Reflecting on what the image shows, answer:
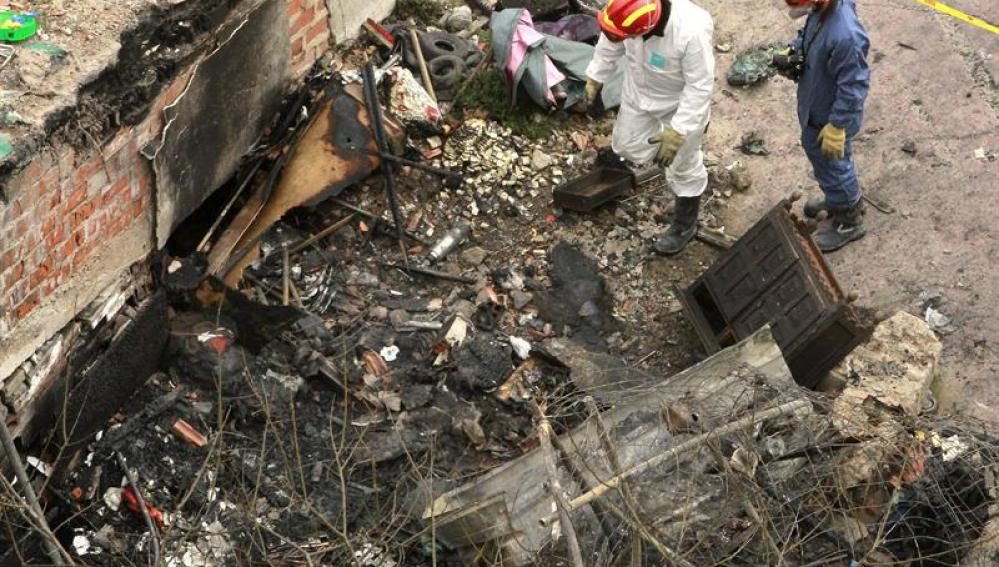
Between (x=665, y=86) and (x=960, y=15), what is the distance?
3069mm

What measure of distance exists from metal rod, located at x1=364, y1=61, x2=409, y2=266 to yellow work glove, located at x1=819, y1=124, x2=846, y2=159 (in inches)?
102

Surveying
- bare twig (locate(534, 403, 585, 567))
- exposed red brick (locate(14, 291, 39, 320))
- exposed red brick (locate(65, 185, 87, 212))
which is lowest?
bare twig (locate(534, 403, 585, 567))

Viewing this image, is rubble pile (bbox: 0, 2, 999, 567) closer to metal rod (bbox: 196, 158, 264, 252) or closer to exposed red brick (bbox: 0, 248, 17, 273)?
metal rod (bbox: 196, 158, 264, 252)

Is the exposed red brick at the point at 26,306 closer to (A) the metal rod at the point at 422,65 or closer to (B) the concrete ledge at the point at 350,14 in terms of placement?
(B) the concrete ledge at the point at 350,14

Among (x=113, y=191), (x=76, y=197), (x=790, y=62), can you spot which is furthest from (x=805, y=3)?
(x=76, y=197)

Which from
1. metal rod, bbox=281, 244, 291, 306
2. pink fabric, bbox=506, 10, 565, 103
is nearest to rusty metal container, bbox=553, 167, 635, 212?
pink fabric, bbox=506, 10, 565, 103

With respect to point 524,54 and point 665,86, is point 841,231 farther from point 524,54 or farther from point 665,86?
point 524,54

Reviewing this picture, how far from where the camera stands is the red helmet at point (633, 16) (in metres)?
6.52

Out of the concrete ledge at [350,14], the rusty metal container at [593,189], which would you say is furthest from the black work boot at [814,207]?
the concrete ledge at [350,14]

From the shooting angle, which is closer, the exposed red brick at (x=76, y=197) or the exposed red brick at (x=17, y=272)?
the exposed red brick at (x=17, y=272)

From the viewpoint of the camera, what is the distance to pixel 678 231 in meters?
7.51

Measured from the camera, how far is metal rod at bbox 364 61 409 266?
731 centimetres

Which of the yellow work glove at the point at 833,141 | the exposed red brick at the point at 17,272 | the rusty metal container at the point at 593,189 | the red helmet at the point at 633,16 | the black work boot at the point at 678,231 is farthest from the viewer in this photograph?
the rusty metal container at the point at 593,189

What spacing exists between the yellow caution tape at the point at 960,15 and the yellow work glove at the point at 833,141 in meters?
2.51
